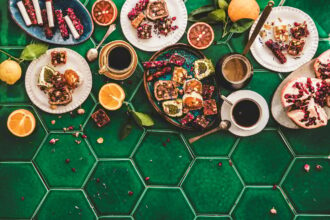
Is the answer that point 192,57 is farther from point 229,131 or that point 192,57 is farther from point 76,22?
point 76,22

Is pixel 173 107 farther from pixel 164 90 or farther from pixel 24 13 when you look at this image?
pixel 24 13

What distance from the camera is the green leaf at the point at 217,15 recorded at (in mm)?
1447

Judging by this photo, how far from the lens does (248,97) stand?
1.44 metres

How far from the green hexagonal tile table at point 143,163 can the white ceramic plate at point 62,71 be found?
0.04 metres

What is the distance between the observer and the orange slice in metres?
1.48

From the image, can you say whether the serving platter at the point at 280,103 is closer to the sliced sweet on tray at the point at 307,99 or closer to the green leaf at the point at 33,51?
the sliced sweet on tray at the point at 307,99

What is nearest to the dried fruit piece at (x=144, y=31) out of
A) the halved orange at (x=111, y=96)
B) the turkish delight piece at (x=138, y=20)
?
the turkish delight piece at (x=138, y=20)

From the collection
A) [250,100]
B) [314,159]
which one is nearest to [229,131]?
[250,100]

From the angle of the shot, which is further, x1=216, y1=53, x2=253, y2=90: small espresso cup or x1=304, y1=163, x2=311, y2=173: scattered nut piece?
x1=304, y1=163, x2=311, y2=173: scattered nut piece

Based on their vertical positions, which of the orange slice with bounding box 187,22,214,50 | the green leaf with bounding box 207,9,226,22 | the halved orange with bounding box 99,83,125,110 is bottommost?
the halved orange with bounding box 99,83,125,110

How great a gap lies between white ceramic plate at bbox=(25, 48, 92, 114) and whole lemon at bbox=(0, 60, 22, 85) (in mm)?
43

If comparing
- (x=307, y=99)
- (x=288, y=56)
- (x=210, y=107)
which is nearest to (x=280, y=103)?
(x=307, y=99)

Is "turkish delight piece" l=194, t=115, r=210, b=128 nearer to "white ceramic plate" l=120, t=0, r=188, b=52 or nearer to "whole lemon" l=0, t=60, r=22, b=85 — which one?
"white ceramic plate" l=120, t=0, r=188, b=52

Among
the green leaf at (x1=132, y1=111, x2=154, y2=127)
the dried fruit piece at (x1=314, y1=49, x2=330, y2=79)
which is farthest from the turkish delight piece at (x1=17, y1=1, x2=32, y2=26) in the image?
the dried fruit piece at (x1=314, y1=49, x2=330, y2=79)
